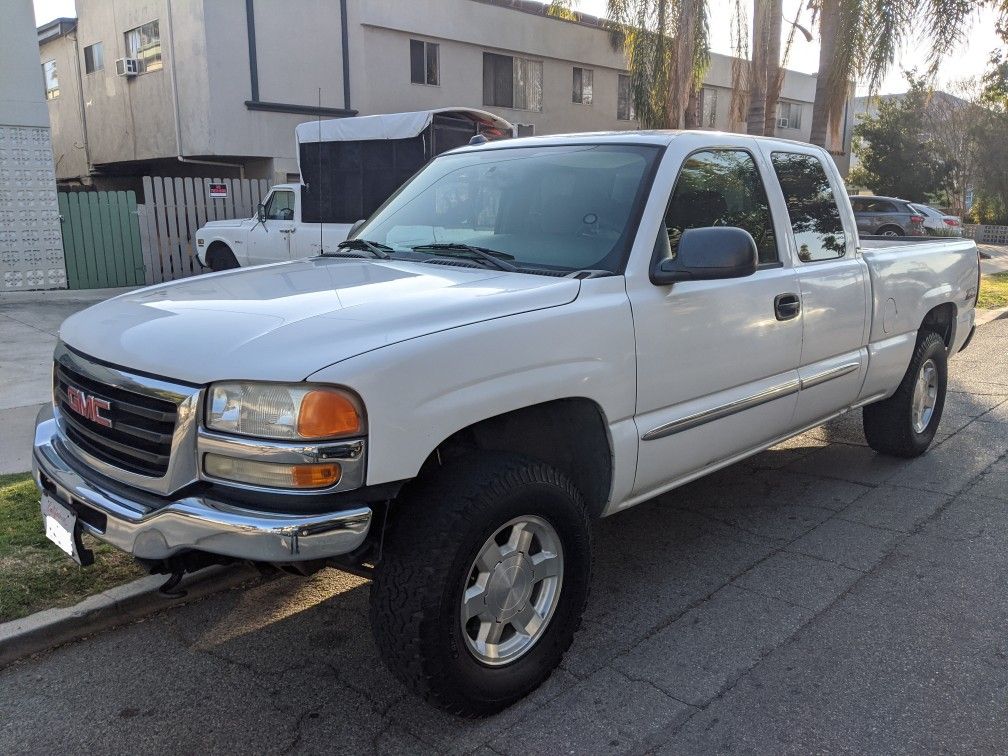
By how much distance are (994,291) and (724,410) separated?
14.3 m

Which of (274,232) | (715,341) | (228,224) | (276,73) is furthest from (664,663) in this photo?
(276,73)

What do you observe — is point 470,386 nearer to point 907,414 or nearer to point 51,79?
point 907,414

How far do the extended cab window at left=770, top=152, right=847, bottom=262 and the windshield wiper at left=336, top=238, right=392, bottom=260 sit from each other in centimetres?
202

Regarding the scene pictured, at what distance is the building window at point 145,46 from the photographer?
1900 centimetres

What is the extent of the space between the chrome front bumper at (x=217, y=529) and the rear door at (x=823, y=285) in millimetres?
2718

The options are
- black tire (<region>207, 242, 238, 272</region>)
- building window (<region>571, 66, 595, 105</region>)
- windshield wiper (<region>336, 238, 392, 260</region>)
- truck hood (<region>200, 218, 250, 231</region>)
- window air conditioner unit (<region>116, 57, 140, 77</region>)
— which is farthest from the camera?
building window (<region>571, 66, 595, 105</region>)

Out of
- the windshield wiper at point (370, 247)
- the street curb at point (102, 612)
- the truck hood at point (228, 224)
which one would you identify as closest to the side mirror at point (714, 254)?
the windshield wiper at point (370, 247)

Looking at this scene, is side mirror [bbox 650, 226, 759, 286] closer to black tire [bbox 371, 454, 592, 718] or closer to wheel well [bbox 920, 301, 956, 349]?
black tire [bbox 371, 454, 592, 718]

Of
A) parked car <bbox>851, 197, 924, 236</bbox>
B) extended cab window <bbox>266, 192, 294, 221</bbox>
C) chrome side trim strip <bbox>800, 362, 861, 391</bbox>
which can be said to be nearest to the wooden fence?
parked car <bbox>851, 197, 924, 236</bbox>

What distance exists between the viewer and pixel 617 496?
3.43 m

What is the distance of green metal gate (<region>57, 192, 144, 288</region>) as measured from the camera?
559 inches

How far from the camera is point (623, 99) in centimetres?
2531

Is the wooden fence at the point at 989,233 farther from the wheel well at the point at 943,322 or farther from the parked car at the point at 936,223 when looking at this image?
the wheel well at the point at 943,322

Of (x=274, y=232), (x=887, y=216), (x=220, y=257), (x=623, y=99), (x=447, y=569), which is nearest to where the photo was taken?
(x=447, y=569)
